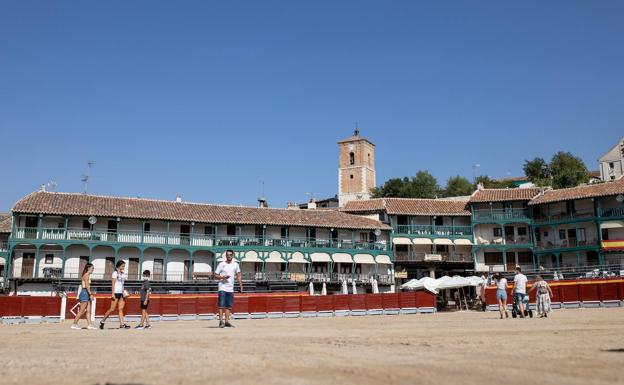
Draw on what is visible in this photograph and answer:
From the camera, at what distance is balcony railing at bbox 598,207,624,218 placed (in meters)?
49.3

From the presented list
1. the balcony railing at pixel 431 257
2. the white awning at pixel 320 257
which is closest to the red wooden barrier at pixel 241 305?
the white awning at pixel 320 257

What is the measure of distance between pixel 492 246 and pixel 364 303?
1041 inches

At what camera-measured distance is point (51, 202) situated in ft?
149

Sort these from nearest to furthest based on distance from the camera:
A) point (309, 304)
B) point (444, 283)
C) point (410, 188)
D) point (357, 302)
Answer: point (309, 304) → point (357, 302) → point (444, 283) → point (410, 188)

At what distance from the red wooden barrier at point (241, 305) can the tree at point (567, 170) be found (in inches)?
1947

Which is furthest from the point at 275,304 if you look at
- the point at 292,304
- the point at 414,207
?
the point at 414,207

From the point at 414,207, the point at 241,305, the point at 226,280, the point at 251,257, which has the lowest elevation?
the point at 241,305

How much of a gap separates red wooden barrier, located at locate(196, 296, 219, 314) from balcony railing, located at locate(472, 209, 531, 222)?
3243cm

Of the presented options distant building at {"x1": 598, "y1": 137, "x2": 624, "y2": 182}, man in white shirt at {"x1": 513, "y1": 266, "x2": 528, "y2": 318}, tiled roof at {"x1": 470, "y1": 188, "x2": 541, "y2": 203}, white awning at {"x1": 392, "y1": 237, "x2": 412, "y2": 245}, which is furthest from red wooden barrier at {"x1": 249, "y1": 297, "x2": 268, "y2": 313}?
distant building at {"x1": 598, "y1": 137, "x2": 624, "y2": 182}

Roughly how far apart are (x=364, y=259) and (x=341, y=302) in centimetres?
2193

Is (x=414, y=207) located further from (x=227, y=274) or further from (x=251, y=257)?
(x=227, y=274)

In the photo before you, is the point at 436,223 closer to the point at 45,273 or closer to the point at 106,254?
the point at 106,254

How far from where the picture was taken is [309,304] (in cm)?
3073

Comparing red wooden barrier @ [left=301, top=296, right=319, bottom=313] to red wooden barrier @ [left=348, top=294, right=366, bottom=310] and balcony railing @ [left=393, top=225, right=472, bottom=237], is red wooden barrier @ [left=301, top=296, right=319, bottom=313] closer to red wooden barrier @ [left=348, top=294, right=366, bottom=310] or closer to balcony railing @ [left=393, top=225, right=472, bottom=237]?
red wooden barrier @ [left=348, top=294, right=366, bottom=310]
